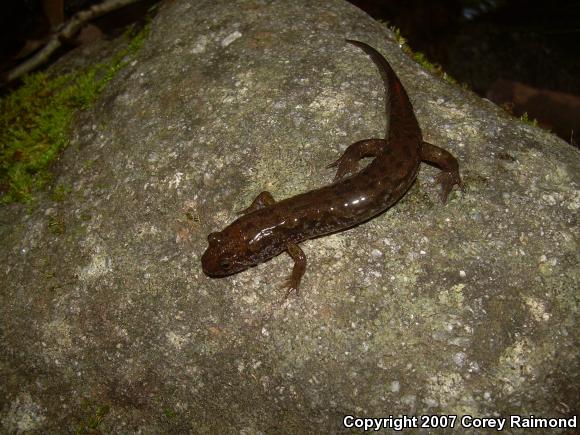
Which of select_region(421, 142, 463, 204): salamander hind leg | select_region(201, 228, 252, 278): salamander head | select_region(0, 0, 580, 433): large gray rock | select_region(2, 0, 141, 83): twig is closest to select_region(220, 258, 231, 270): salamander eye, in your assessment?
select_region(201, 228, 252, 278): salamander head

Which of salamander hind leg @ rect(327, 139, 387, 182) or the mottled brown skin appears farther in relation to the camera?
salamander hind leg @ rect(327, 139, 387, 182)

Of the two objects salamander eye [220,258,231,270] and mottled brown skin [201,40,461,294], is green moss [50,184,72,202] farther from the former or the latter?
salamander eye [220,258,231,270]

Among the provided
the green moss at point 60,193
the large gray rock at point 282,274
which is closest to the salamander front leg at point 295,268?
the large gray rock at point 282,274

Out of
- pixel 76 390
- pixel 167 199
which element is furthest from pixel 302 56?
pixel 76 390

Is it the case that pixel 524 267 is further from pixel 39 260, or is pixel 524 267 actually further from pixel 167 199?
pixel 39 260

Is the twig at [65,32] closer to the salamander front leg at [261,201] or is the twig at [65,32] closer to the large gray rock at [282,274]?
the large gray rock at [282,274]

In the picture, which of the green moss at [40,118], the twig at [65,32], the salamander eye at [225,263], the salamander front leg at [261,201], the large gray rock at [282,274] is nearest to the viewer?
the large gray rock at [282,274]

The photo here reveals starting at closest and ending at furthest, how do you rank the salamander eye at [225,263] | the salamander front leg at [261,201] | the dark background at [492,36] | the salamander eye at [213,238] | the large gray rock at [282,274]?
the large gray rock at [282,274], the salamander eye at [225,263], the salamander eye at [213,238], the salamander front leg at [261,201], the dark background at [492,36]
